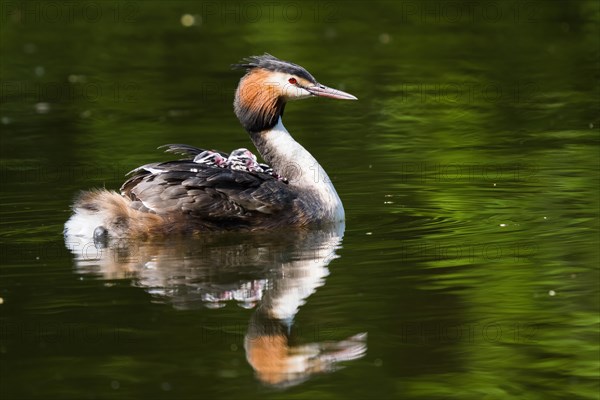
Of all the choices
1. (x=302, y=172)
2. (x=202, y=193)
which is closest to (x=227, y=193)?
(x=202, y=193)

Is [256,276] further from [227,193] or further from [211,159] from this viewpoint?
[211,159]

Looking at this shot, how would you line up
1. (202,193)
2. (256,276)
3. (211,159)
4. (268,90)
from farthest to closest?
(268,90), (211,159), (202,193), (256,276)

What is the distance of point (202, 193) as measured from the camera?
9750 mm

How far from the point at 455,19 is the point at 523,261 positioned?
14.6 metres

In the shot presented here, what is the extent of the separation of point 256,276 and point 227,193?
Answer: 1.28 metres

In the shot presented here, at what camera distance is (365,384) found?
6539 millimetres

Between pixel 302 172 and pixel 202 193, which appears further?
pixel 302 172

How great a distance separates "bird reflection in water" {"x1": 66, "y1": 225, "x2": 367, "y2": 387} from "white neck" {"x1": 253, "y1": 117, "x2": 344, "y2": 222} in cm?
20

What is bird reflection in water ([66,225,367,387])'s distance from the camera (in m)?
7.03

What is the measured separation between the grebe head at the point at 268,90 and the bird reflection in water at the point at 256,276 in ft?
3.81

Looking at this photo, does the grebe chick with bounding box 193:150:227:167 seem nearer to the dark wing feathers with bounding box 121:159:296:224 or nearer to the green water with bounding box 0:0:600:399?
the dark wing feathers with bounding box 121:159:296:224

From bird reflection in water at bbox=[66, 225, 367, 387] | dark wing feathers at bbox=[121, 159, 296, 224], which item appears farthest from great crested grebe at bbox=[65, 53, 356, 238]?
bird reflection in water at bbox=[66, 225, 367, 387]

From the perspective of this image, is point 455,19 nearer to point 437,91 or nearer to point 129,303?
point 437,91

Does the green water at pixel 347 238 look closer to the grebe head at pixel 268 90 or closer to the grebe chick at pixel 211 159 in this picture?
the grebe chick at pixel 211 159
